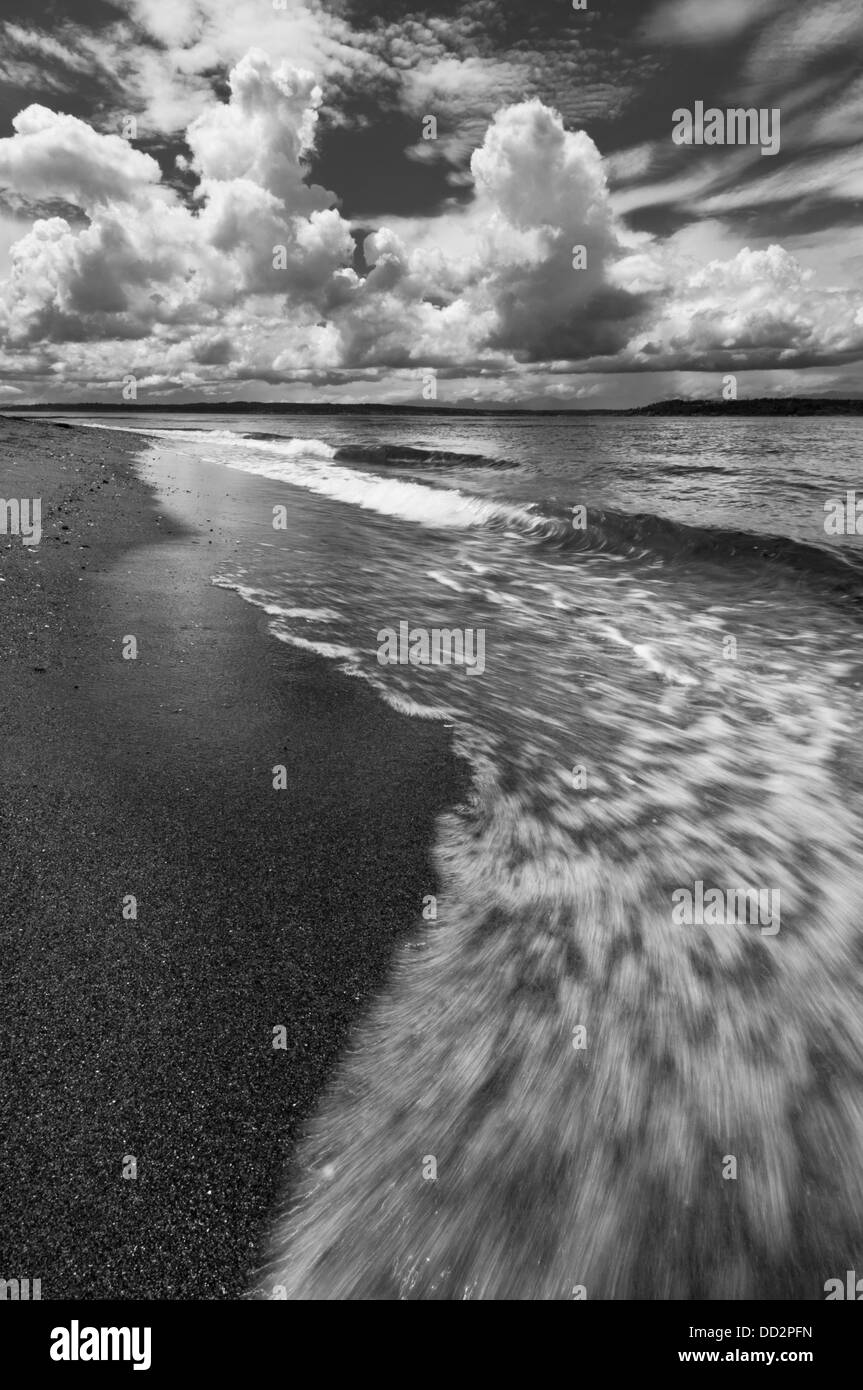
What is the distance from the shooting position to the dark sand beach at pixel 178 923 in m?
1.95

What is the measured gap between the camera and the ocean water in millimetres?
2125

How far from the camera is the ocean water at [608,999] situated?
212cm

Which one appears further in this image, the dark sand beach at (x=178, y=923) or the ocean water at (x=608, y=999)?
the ocean water at (x=608, y=999)

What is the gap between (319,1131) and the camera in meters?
2.27

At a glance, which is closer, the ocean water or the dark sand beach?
the dark sand beach

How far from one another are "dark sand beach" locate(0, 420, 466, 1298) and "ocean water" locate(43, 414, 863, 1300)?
0.77 feet

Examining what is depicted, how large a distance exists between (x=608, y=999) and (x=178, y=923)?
6.86 feet

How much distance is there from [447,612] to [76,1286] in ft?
26.7

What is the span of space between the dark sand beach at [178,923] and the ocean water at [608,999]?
0.77 ft

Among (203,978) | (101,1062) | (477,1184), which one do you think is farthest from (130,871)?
(477,1184)

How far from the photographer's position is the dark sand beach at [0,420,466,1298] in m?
1.95
